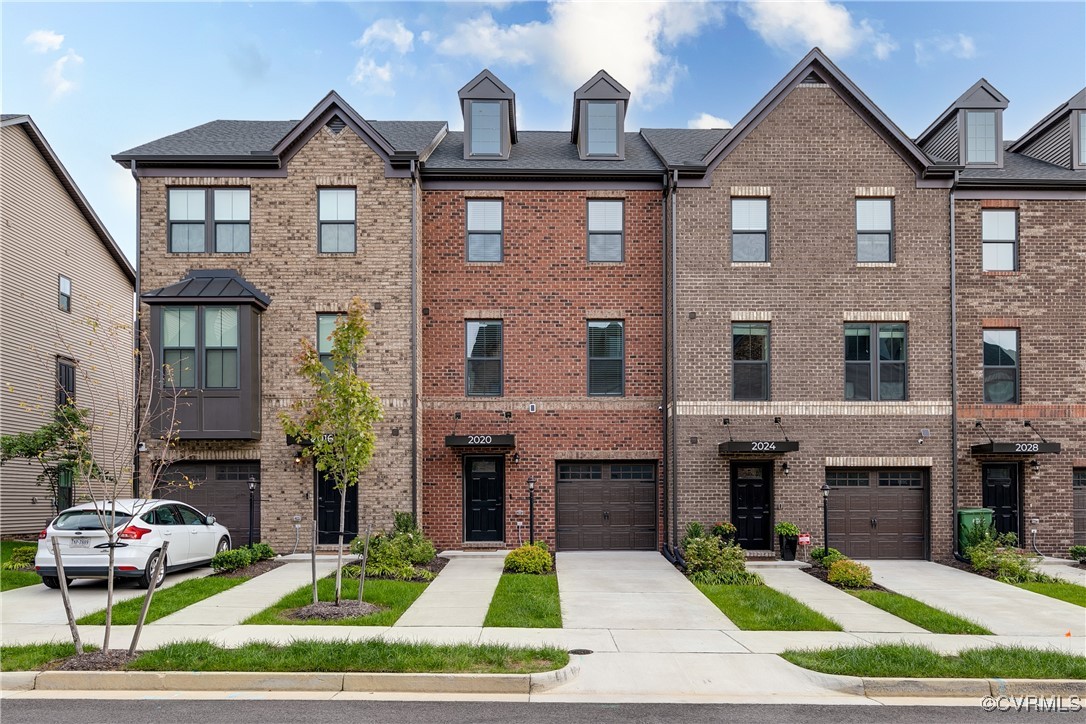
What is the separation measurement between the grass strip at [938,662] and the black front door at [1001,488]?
10.8 metres

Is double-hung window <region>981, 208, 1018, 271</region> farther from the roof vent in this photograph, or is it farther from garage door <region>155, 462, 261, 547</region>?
garage door <region>155, 462, 261, 547</region>

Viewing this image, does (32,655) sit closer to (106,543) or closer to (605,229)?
(106,543)

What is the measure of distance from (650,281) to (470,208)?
15.2ft

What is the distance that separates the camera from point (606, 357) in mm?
20359

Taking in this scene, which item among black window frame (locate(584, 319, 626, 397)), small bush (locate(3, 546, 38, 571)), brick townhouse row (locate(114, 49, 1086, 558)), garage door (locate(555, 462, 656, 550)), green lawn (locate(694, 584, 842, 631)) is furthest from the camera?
black window frame (locate(584, 319, 626, 397))

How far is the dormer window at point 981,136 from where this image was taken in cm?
2141

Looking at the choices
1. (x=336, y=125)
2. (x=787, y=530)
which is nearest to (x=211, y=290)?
(x=336, y=125)

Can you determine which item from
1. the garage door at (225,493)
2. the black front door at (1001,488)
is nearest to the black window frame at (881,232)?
the black front door at (1001,488)

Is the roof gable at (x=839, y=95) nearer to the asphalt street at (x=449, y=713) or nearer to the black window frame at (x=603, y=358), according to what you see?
the black window frame at (x=603, y=358)

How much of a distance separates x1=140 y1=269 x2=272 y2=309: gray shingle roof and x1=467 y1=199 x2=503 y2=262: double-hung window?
16.0ft

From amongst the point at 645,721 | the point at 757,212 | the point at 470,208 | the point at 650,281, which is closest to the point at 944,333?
the point at 757,212

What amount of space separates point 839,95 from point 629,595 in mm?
12686

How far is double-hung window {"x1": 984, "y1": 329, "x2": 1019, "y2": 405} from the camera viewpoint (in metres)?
20.4

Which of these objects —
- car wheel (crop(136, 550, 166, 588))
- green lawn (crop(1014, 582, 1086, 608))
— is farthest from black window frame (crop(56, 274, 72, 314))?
green lawn (crop(1014, 582, 1086, 608))
